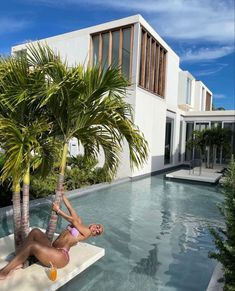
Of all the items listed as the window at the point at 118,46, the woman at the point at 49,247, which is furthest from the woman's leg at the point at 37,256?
the window at the point at 118,46

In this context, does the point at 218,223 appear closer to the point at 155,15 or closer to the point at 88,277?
the point at 88,277

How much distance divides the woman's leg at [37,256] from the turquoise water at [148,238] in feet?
1.52

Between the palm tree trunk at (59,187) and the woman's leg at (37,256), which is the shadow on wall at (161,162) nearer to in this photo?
the palm tree trunk at (59,187)

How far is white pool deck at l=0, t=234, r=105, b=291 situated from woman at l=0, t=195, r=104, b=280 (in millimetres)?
112

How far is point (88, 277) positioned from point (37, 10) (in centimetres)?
1548

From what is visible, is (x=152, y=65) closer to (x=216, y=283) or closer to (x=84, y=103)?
(x=84, y=103)

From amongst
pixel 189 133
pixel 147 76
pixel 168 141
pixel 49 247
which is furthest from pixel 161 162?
pixel 49 247

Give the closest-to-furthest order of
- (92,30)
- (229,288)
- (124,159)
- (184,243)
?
(229,288) → (184,243) → (124,159) → (92,30)

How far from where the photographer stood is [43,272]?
389 cm

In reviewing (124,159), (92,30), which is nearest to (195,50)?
(92,30)

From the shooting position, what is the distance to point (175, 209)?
8.90 meters

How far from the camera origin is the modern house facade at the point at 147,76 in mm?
13517

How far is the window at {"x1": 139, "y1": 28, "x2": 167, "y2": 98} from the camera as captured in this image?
14034mm

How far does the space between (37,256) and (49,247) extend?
20cm
